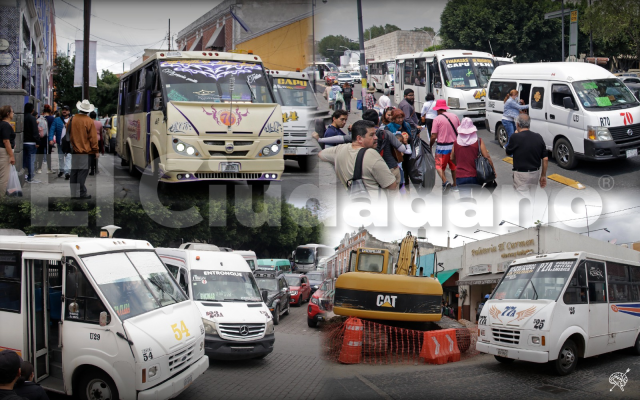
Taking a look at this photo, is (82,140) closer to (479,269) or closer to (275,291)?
(275,291)

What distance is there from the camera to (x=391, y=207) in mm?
7738

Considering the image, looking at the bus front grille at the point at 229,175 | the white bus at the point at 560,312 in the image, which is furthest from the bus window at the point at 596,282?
the bus front grille at the point at 229,175

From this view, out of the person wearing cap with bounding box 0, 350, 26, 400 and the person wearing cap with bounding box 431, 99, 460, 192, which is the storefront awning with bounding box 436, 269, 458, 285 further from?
the person wearing cap with bounding box 0, 350, 26, 400

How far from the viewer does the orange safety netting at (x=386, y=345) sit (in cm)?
978

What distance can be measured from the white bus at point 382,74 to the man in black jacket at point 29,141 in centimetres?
2422

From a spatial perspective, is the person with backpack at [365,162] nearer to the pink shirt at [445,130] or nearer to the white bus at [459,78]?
the pink shirt at [445,130]

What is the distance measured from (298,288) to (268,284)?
472cm

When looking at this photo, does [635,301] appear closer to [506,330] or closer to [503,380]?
[506,330]

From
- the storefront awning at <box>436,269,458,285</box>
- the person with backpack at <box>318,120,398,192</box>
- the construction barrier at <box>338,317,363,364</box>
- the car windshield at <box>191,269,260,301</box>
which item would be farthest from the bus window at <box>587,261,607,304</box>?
the storefront awning at <box>436,269,458,285</box>

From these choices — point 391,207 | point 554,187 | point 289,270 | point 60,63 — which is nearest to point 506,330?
point 391,207

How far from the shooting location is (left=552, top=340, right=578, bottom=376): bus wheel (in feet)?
28.9

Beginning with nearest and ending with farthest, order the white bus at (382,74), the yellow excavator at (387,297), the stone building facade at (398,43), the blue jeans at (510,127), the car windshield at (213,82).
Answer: the yellow excavator at (387,297) < the car windshield at (213,82) < the blue jeans at (510,127) < the stone building facade at (398,43) < the white bus at (382,74)

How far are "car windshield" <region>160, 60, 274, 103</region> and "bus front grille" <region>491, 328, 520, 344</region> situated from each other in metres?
6.14

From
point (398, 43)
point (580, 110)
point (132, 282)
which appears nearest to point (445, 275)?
point (398, 43)
